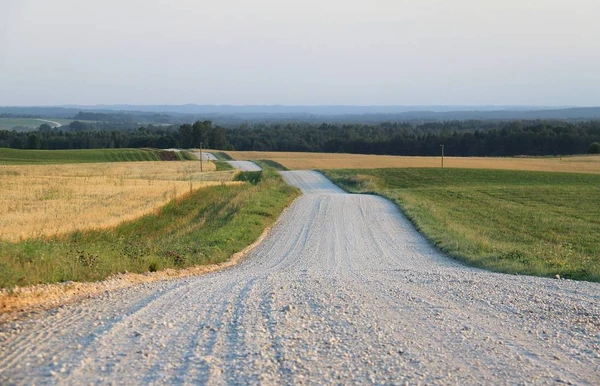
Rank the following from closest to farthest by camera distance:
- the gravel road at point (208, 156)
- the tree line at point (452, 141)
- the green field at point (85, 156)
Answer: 1. the green field at point (85, 156)
2. the gravel road at point (208, 156)
3. the tree line at point (452, 141)

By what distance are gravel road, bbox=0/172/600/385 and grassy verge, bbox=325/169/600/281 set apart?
5567 mm

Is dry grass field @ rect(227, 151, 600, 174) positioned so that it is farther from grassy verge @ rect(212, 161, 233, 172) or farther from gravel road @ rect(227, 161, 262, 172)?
→ grassy verge @ rect(212, 161, 233, 172)

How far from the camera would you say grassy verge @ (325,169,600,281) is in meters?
18.0

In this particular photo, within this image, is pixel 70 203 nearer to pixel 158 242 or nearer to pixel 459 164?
pixel 158 242

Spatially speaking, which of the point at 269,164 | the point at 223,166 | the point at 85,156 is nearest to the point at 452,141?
the point at 269,164

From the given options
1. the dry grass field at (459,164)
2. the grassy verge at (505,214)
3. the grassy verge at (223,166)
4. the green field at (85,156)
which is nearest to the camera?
the grassy verge at (505,214)

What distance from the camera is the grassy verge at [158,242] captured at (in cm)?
1140

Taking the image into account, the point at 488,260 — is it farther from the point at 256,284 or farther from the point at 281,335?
the point at 281,335

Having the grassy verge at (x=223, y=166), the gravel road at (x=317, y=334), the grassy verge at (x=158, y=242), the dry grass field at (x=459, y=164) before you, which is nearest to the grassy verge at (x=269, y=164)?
the dry grass field at (x=459, y=164)

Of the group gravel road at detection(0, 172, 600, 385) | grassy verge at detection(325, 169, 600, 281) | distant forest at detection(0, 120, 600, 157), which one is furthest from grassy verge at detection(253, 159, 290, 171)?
gravel road at detection(0, 172, 600, 385)

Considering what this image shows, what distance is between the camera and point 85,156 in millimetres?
87750

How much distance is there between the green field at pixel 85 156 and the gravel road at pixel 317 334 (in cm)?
7665

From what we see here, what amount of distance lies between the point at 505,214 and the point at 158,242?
21.5 metres

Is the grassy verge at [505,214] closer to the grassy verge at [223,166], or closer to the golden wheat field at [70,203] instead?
the golden wheat field at [70,203]
